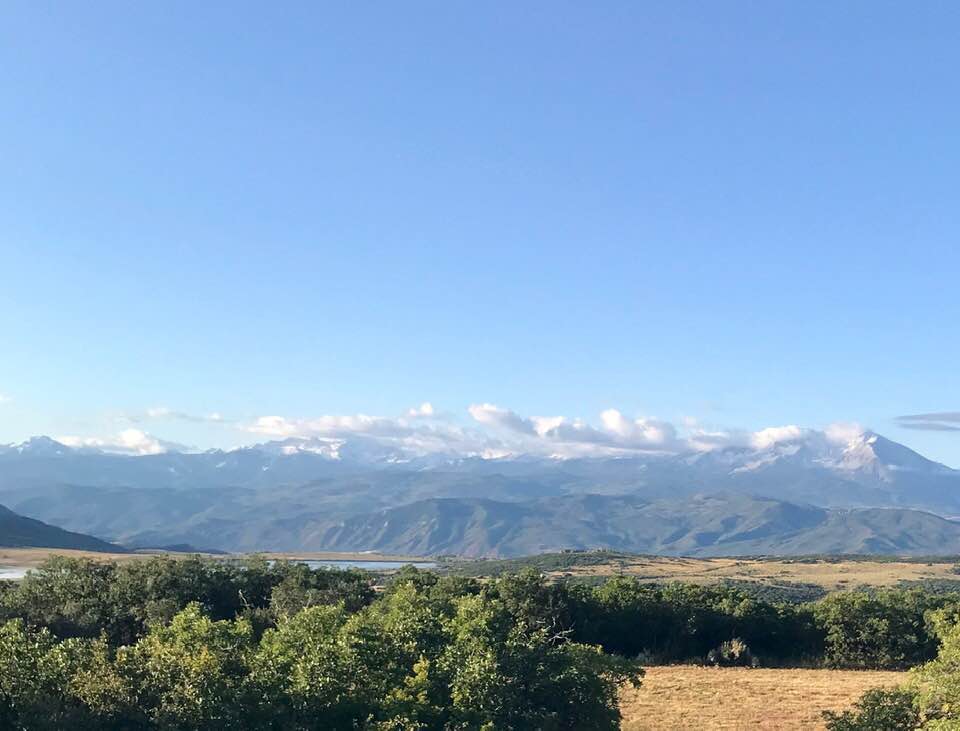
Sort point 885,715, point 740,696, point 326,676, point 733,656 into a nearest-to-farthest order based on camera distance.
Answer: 1. point 326,676
2. point 885,715
3. point 740,696
4. point 733,656

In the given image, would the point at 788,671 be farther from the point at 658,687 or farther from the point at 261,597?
the point at 261,597

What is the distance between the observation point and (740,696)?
47344mm

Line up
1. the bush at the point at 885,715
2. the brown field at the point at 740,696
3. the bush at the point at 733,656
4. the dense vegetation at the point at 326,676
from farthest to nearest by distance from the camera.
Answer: the bush at the point at 733,656 < the brown field at the point at 740,696 < the bush at the point at 885,715 < the dense vegetation at the point at 326,676

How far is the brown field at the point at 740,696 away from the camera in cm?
4022

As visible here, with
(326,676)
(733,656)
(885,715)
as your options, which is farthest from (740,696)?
(326,676)

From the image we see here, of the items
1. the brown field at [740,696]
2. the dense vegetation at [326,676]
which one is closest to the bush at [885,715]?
the dense vegetation at [326,676]

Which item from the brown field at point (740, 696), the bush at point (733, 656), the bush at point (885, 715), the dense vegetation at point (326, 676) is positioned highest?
the dense vegetation at point (326, 676)

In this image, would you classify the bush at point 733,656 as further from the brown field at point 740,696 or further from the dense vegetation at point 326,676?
the dense vegetation at point 326,676

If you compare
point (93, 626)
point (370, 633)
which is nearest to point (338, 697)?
point (370, 633)

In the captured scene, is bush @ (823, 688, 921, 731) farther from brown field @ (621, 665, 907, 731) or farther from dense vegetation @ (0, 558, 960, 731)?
brown field @ (621, 665, 907, 731)

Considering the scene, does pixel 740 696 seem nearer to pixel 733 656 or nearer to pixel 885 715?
pixel 733 656

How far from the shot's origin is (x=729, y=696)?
47.2 meters

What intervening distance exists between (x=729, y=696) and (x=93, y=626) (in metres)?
43.0

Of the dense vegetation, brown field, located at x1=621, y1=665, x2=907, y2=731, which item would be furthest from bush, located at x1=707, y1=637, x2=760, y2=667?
the dense vegetation
